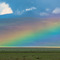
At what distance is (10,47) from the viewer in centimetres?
95

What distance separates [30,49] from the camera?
0.92m
